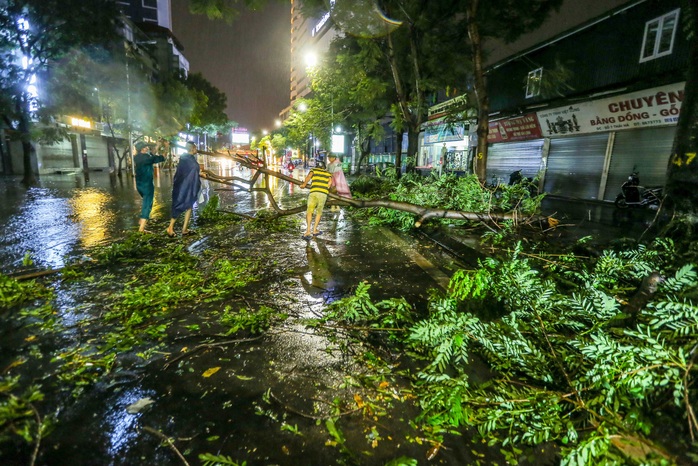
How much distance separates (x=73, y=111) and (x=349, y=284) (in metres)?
24.4

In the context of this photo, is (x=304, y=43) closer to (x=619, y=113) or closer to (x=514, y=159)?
(x=514, y=159)

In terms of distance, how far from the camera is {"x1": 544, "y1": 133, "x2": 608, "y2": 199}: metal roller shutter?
14922 mm

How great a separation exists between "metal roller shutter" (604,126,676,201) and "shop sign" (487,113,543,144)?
450cm

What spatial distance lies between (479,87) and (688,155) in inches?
287

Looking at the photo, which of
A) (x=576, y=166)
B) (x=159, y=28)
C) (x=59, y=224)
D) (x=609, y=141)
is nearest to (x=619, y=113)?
(x=609, y=141)

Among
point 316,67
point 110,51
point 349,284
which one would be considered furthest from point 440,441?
point 110,51

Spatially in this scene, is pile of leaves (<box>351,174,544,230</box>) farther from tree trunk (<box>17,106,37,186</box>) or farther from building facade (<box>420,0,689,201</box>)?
tree trunk (<box>17,106,37,186</box>)

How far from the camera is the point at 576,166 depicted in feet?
52.3

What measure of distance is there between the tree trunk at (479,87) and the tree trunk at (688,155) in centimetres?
566

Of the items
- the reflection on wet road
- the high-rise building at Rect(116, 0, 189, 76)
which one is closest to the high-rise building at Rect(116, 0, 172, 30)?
the high-rise building at Rect(116, 0, 189, 76)

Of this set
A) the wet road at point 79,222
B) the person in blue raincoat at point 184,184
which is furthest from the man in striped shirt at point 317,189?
the person in blue raincoat at point 184,184

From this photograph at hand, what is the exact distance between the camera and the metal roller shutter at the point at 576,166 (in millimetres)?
14922

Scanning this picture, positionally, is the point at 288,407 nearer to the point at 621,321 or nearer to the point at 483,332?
the point at 483,332

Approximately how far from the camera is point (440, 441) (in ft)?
6.79
